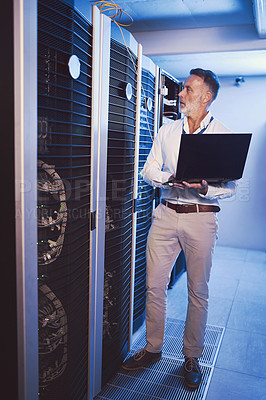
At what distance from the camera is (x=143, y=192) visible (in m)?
2.68

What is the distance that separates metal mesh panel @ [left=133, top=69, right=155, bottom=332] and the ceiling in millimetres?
1371

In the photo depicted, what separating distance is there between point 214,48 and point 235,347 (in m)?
2.98

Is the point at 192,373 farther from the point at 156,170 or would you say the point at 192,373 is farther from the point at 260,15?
the point at 260,15

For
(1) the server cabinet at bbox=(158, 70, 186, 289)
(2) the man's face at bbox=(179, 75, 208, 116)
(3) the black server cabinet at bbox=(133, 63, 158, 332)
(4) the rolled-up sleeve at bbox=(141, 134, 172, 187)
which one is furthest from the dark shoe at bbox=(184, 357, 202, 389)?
(2) the man's face at bbox=(179, 75, 208, 116)

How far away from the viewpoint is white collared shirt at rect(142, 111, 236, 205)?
2.22 metres

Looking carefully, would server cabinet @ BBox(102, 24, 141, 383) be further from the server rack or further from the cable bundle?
the server rack

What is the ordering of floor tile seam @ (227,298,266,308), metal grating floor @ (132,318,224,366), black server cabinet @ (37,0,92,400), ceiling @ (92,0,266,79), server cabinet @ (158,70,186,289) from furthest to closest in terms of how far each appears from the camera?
ceiling @ (92,0,266,79) → floor tile seam @ (227,298,266,308) → server cabinet @ (158,70,186,289) → metal grating floor @ (132,318,224,366) → black server cabinet @ (37,0,92,400)

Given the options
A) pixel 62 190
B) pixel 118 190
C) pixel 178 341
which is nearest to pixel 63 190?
pixel 62 190

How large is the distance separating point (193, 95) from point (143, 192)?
74cm

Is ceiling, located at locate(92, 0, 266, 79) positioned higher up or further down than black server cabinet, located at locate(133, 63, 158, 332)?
higher up

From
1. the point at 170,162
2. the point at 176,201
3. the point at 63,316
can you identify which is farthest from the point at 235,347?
the point at 63,316

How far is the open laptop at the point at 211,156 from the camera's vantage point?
1935 mm

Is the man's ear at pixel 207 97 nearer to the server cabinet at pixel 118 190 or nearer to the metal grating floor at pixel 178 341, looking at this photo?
the server cabinet at pixel 118 190

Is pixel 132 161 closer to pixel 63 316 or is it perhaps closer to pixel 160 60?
pixel 63 316
